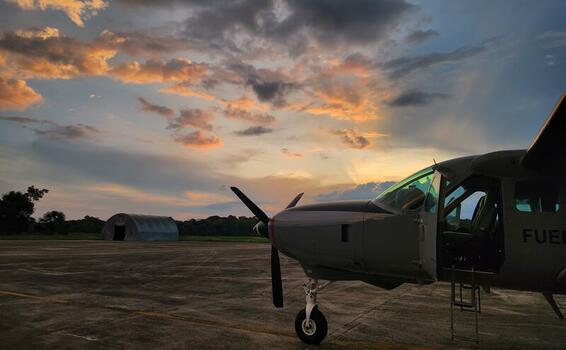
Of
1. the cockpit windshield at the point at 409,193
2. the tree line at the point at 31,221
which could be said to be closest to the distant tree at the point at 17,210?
the tree line at the point at 31,221

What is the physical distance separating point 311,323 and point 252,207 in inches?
112

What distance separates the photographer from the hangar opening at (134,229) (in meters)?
58.9

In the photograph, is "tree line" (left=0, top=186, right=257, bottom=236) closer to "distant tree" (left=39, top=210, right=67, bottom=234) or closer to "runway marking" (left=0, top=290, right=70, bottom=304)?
"distant tree" (left=39, top=210, right=67, bottom=234)

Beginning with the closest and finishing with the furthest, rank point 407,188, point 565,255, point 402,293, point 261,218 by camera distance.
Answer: point 565,255
point 407,188
point 261,218
point 402,293

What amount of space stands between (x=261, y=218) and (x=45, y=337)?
476 centimetres

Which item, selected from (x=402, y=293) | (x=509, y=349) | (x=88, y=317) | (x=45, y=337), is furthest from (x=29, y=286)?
(x=509, y=349)

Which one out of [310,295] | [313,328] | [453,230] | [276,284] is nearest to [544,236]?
[453,230]

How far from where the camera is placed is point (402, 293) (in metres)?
14.6

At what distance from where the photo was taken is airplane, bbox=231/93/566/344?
6270 mm

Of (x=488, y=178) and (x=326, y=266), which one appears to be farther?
(x=326, y=266)

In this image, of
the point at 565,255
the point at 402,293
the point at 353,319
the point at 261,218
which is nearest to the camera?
the point at 565,255

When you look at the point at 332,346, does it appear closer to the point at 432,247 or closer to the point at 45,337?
the point at 432,247

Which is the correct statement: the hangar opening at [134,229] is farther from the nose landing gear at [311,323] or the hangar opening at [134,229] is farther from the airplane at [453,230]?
the airplane at [453,230]

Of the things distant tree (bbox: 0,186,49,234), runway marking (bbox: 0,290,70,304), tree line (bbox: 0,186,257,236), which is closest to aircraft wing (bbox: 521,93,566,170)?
runway marking (bbox: 0,290,70,304)
